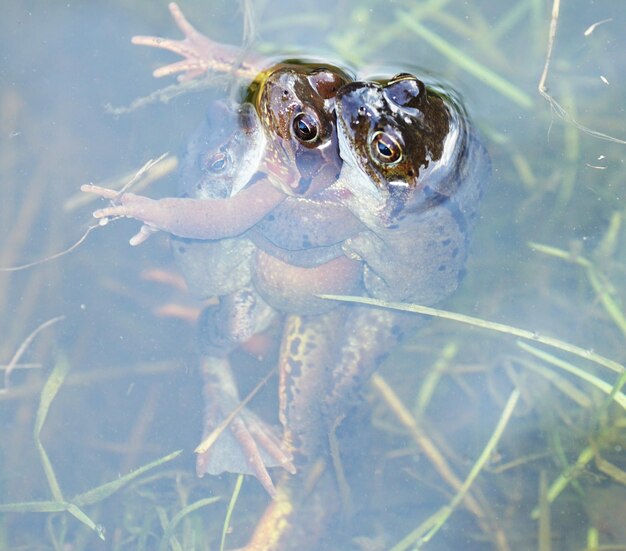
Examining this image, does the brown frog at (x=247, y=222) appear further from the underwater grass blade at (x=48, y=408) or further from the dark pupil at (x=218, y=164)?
the underwater grass blade at (x=48, y=408)

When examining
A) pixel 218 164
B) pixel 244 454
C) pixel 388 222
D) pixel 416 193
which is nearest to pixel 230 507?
pixel 244 454

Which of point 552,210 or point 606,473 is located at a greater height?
point 552,210

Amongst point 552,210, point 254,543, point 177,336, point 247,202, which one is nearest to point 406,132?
point 247,202

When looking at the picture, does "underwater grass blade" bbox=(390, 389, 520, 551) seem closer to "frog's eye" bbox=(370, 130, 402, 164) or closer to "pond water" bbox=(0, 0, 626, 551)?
"pond water" bbox=(0, 0, 626, 551)

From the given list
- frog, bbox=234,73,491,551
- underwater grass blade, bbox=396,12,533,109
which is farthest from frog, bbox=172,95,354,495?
underwater grass blade, bbox=396,12,533,109

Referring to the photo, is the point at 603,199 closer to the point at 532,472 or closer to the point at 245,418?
the point at 532,472

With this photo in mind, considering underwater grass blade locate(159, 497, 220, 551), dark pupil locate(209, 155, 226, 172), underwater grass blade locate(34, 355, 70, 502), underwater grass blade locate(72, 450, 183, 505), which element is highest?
dark pupil locate(209, 155, 226, 172)
